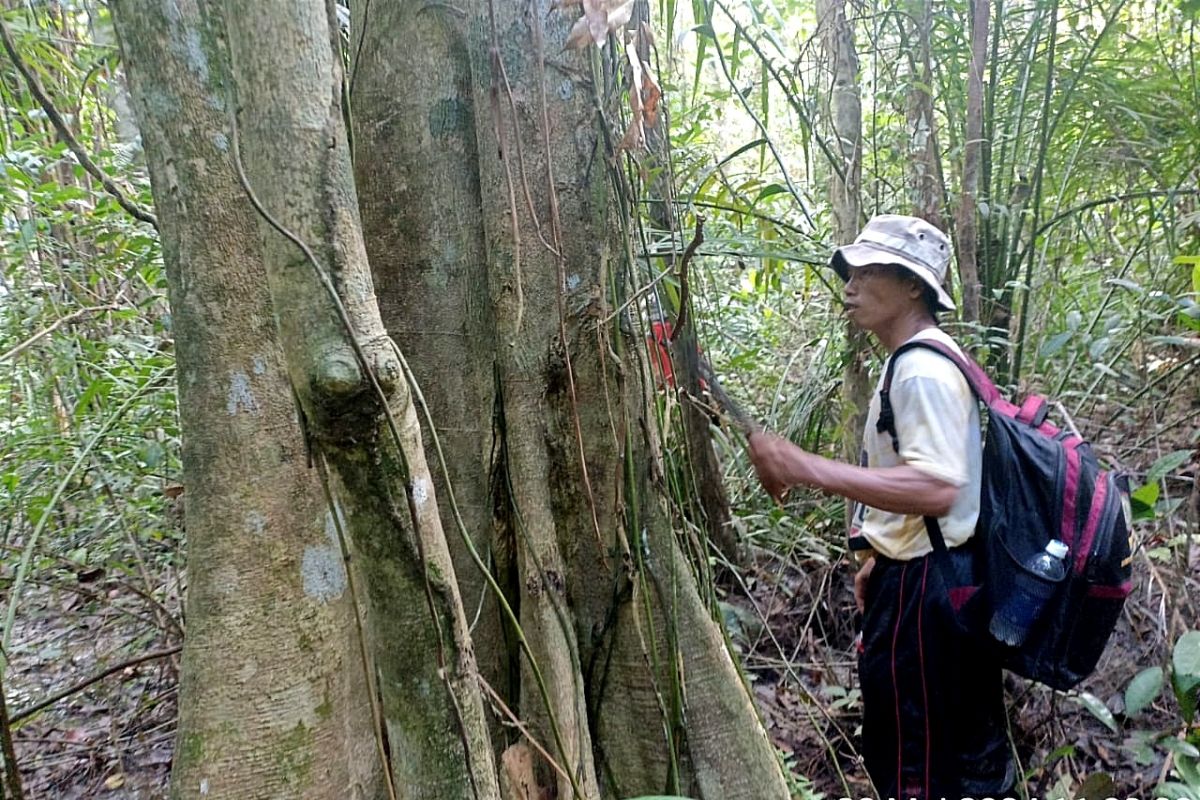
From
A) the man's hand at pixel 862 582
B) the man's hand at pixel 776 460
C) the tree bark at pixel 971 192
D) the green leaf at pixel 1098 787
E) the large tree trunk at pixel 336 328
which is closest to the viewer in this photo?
the large tree trunk at pixel 336 328

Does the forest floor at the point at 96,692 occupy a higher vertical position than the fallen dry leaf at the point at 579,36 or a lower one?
lower

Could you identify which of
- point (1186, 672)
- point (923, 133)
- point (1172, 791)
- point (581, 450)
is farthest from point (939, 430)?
point (923, 133)

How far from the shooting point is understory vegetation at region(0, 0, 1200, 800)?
2.53 metres

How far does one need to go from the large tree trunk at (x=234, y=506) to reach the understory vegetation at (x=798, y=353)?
29.9 inches

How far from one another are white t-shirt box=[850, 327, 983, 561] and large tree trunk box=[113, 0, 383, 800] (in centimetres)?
137

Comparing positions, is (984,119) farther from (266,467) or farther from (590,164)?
(266,467)

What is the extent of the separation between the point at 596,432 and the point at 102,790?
6.72 ft

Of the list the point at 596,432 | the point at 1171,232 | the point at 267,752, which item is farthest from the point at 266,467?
the point at 1171,232

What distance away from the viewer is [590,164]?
1.67m

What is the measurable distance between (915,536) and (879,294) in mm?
667

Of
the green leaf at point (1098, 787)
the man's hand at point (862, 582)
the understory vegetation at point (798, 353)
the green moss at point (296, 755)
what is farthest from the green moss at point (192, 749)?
the green leaf at point (1098, 787)

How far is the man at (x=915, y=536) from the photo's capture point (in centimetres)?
197

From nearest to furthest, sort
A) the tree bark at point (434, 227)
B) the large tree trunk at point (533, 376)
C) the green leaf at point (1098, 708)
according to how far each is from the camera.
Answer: the large tree trunk at point (533, 376), the tree bark at point (434, 227), the green leaf at point (1098, 708)

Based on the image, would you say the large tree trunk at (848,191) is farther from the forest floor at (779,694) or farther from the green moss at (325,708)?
the green moss at (325,708)
